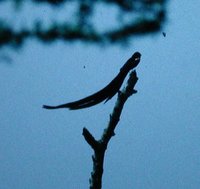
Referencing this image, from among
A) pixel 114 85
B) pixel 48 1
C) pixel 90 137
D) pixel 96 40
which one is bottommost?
pixel 90 137

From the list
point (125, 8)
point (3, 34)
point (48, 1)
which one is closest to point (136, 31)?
point (125, 8)

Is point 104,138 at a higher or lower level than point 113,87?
lower

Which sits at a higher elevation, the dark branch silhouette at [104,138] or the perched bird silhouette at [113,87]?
the perched bird silhouette at [113,87]

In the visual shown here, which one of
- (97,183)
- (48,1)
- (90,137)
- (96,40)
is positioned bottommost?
(97,183)

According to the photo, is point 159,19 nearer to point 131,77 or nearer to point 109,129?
point 131,77

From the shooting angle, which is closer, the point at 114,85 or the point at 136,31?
the point at 114,85

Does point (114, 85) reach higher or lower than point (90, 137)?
higher

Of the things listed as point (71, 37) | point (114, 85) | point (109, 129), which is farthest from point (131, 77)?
point (71, 37)

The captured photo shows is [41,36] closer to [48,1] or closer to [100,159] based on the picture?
[48,1]

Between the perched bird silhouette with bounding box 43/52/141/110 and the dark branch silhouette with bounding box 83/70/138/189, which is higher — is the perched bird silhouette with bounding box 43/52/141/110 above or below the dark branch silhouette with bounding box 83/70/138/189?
above
